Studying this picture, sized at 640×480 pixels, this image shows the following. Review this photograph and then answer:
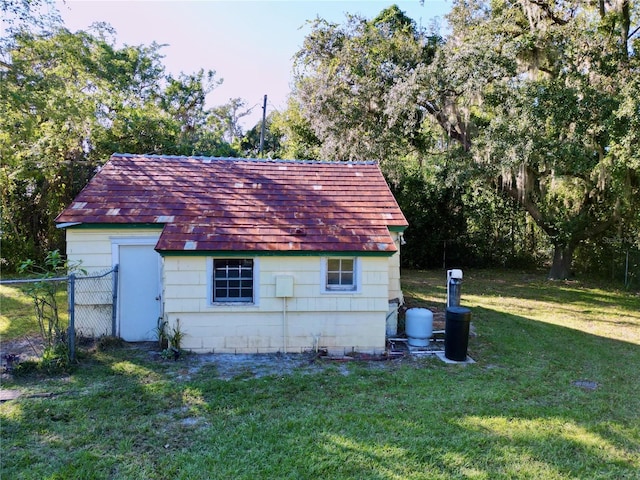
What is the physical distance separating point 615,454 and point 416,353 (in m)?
3.43

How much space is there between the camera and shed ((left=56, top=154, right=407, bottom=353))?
22.8 feet

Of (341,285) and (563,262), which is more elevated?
(341,285)

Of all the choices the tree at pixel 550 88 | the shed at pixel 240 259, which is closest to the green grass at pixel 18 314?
the shed at pixel 240 259

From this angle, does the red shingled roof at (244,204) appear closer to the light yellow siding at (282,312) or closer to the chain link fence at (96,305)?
the light yellow siding at (282,312)

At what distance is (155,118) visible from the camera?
1695 cm

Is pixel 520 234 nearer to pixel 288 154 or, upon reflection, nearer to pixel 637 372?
pixel 288 154

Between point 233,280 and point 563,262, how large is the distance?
13987mm

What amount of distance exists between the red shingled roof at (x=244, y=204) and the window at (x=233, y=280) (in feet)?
1.24

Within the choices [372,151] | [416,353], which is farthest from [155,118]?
[416,353]

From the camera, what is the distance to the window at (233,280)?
712 centimetres

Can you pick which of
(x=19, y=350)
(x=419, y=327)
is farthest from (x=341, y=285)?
(x=19, y=350)

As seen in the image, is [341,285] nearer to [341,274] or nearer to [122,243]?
[341,274]

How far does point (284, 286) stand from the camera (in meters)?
6.96

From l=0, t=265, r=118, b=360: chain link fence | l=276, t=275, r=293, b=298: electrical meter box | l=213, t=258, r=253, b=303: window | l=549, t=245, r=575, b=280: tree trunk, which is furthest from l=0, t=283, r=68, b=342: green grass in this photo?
l=549, t=245, r=575, b=280: tree trunk
